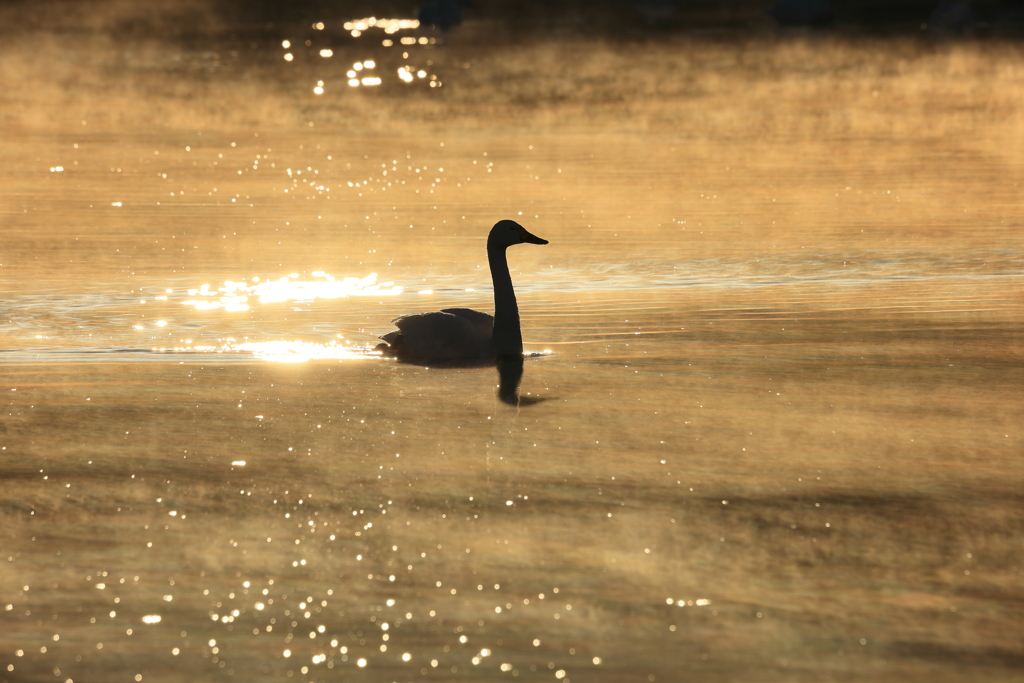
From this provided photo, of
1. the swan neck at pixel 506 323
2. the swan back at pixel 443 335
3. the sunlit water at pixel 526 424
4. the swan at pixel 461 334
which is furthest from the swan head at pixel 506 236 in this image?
the sunlit water at pixel 526 424

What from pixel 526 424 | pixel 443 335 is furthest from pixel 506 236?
pixel 526 424

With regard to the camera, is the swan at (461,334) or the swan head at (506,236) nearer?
the swan at (461,334)

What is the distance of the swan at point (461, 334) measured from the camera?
41.1 feet

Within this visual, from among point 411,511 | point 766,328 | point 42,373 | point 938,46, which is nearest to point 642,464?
point 411,511

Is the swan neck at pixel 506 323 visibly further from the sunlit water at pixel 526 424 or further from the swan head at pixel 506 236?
the swan head at pixel 506 236

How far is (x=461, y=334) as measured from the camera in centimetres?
1273

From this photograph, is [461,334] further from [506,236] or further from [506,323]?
[506,236]

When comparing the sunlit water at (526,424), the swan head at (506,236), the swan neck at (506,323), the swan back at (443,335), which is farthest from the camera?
the swan head at (506,236)

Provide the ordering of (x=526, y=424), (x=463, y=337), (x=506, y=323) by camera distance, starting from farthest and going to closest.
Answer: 1. (x=463, y=337)
2. (x=506, y=323)
3. (x=526, y=424)

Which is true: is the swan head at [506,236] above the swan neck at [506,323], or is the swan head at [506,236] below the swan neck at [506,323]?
above

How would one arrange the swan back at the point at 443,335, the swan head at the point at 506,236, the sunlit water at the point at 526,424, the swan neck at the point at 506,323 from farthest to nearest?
the swan head at the point at 506,236
the swan neck at the point at 506,323
the swan back at the point at 443,335
the sunlit water at the point at 526,424

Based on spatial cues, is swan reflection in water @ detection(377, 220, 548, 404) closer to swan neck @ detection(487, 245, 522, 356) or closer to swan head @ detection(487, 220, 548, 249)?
swan neck @ detection(487, 245, 522, 356)

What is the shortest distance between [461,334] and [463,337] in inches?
1.3

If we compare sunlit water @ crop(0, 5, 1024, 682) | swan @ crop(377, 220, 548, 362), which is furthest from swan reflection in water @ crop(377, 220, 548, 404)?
sunlit water @ crop(0, 5, 1024, 682)
